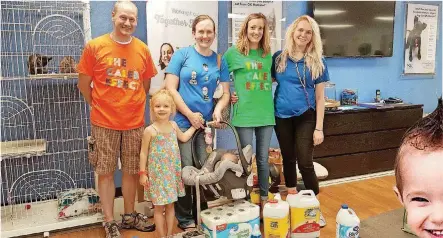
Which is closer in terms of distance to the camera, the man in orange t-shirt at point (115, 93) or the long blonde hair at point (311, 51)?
the man in orange t-shirt at point (115, 93)

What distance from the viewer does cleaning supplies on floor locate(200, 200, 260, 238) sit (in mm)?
2217

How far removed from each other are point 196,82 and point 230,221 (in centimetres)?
85

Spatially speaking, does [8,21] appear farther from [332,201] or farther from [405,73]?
[405,73]

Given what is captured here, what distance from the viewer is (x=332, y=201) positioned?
323cm

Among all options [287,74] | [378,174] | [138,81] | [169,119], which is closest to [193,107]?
[169,119]

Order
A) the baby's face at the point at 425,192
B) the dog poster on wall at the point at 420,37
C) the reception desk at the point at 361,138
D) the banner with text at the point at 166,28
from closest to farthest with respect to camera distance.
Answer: the baby's face at the point at 425,192, the banner with text at the point at 166,28, the reception desk at the point at 361,138, the dog poster on wall at the point at 420,37

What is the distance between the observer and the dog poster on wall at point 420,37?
4.44 meters

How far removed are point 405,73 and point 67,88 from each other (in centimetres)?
365

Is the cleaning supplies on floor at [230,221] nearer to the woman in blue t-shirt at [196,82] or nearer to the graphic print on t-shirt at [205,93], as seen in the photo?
the woman in blue t-shirt at [196,82]

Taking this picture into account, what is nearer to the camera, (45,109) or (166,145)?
(166,145)

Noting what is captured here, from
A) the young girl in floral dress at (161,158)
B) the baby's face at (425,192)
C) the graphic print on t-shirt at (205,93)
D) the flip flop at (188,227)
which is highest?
the graphic print on t-shirt at (205,93)

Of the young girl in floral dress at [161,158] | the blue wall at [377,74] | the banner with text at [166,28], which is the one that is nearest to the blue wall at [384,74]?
the blue wall at [377,74]

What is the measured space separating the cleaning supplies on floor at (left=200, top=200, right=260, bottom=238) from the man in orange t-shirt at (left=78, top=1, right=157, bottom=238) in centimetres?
61

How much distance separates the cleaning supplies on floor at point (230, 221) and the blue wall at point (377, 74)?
1.37m
